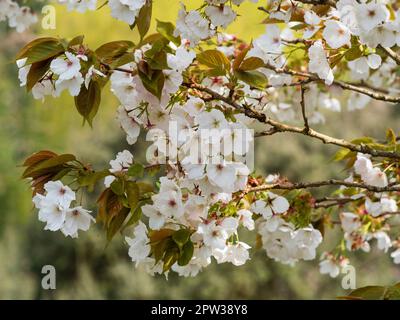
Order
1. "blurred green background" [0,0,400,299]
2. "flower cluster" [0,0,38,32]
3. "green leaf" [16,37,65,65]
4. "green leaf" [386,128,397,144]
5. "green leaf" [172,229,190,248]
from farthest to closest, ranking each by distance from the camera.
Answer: "blurred green background" [0,0,400,299] → "flower cluster" [0,0,38,32] → "green leaf" [386,128,397,144] → "green leaf" [172,229,190,248] → "green leaf" [16,37,65,65]

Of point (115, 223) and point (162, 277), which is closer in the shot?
point (115, 223)

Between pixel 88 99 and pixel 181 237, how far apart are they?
0.28 meters

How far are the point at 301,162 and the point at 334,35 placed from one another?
662cm

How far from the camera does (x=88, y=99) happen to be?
3.96 ft

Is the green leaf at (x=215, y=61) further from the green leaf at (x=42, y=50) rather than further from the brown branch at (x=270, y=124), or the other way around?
the green leaf at (x=42, y=50)

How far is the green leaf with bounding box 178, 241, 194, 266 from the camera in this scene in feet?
4.18

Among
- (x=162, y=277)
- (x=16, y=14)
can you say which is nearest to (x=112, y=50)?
(x=16, y=14)

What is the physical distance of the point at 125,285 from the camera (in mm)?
7102

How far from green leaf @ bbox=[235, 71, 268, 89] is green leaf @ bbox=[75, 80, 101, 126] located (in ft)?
0.77

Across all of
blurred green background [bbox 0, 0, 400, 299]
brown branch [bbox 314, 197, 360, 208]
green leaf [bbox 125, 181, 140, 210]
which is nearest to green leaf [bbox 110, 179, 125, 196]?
green leaf [bbox 125, 181, 140, 210]

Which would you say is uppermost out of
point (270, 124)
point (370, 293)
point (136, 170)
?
point (270, 124)

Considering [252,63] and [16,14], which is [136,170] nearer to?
[252,63]

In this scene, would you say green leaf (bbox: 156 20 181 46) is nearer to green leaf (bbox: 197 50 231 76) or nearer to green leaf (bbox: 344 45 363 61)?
green leaf (bbox: 197 50 231 76)

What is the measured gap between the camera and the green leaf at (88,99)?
120 cm
